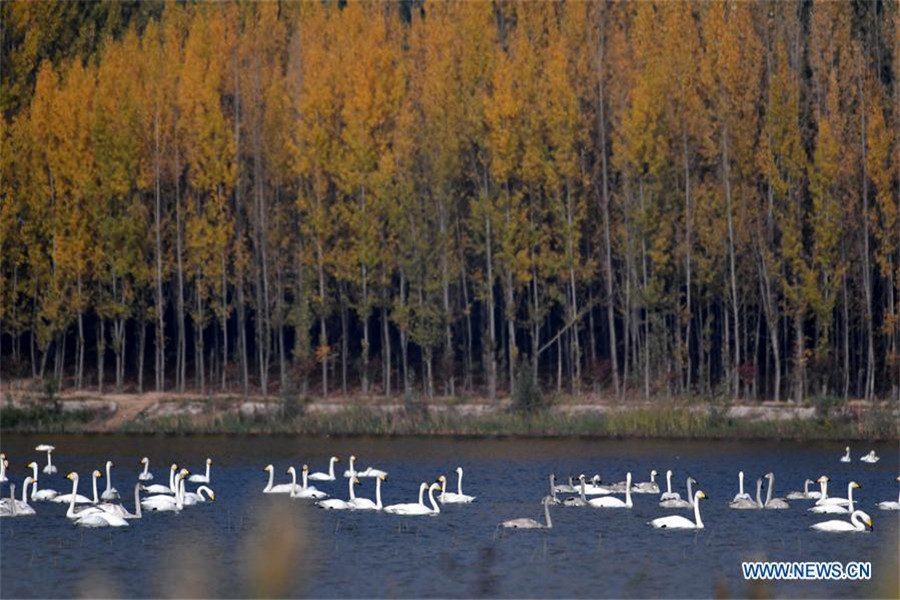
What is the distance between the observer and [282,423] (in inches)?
1673

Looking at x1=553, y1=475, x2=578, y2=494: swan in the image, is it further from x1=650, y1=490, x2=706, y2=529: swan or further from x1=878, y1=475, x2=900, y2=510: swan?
x1=878, y1=475, x2=900, y2=510: swan

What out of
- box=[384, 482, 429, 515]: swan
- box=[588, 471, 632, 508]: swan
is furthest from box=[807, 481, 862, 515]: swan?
box=[384, 482, 429, 515]: swan

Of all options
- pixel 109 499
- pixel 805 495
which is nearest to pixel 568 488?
pixel 805 495

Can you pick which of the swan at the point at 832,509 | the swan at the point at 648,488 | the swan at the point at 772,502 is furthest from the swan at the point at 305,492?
the swan at the point at 832,509

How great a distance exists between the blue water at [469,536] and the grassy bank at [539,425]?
852 mm

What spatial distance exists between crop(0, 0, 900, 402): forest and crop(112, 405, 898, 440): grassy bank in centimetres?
127

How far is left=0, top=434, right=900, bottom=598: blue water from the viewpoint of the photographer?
2088 centimetres

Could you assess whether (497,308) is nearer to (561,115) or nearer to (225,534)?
(561,115)

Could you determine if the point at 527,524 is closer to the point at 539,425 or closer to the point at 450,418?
the point at 539,425

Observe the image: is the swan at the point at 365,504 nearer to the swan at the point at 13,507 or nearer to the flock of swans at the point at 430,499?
the flock of swans at the point at 430,499

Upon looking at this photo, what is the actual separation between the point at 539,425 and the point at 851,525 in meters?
15.7

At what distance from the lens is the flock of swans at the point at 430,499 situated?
2636 centimetres

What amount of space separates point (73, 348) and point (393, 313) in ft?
49.0

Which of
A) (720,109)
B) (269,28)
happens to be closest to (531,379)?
(720,109)
